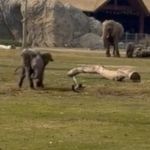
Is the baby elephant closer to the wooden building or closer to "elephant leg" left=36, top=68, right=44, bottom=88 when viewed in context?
"elephant leg" left=36, top=68, right=44, bottom=88

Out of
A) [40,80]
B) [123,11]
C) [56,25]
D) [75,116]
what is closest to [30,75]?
[40,80]

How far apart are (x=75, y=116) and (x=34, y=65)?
6148 millimetres

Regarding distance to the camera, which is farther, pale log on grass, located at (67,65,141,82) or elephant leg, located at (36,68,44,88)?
pale log on grass, located at (67,65,141,82)

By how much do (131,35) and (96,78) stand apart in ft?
166

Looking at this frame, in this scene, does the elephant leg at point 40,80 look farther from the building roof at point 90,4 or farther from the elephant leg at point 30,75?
the building roof at point 90,4

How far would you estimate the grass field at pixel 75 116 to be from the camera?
1399cm

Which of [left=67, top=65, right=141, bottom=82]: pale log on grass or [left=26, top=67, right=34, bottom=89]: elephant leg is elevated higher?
[left=26, top=67, right=34, bottom=89]: elephant leg

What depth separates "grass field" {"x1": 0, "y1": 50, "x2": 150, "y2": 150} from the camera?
45.9 ft

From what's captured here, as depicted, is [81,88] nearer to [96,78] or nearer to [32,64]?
[32,64]

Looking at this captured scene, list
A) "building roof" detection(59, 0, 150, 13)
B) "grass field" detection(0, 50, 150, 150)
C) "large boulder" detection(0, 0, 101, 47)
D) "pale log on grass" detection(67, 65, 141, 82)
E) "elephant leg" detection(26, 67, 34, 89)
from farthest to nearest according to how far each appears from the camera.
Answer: "building roof" detection(59, 0, 150, 13)
"large boulder" detection(0, 0, 101, 47)
"pale log on grass" detection(67, 65, 141, 82)
"elephant leg" detection(26, 67, 34, 89)
"grass field" detection(0, 50, 150, 150)

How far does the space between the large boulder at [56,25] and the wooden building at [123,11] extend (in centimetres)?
740

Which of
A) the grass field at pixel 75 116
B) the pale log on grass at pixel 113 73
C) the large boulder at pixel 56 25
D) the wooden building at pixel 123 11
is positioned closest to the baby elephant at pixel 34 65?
the grass field at pixel 75 116

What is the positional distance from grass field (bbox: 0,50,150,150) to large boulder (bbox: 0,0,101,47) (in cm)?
4811

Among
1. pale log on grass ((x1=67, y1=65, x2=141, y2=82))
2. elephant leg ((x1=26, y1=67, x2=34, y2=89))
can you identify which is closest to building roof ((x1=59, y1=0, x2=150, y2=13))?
pale log on grass ((x1=67, y1=65, x2=141, y2=82))
